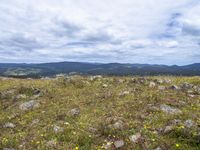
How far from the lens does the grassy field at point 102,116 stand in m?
14.9

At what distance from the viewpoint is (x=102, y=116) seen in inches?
725

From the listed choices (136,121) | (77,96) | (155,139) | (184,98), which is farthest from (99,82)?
(155,139)

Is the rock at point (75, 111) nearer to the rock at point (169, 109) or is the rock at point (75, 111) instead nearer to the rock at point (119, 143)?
the rock at point (119, 143)

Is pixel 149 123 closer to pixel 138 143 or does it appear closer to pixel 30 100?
pixel 138 143

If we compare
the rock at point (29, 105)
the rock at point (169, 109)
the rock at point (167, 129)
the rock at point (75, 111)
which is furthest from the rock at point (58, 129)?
the rock at point (169, 109)

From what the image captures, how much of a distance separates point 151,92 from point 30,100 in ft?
31.9

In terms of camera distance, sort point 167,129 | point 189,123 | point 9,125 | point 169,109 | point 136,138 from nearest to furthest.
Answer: point 136,138 < point 167,129 < point 189,123 < point 9,125 < point 169,109

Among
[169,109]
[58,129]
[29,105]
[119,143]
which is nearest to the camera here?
[119,143]

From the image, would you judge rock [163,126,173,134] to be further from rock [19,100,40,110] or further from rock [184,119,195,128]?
rock [19,100,40,110]

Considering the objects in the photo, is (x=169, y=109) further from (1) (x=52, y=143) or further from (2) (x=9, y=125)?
(2) (x=9, y=125)


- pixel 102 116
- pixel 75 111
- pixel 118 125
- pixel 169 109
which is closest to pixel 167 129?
pixel 118 125

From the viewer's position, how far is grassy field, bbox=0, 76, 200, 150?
14859 millimetres

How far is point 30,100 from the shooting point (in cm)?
2320

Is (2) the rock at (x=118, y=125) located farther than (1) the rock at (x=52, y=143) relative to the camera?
Yes
